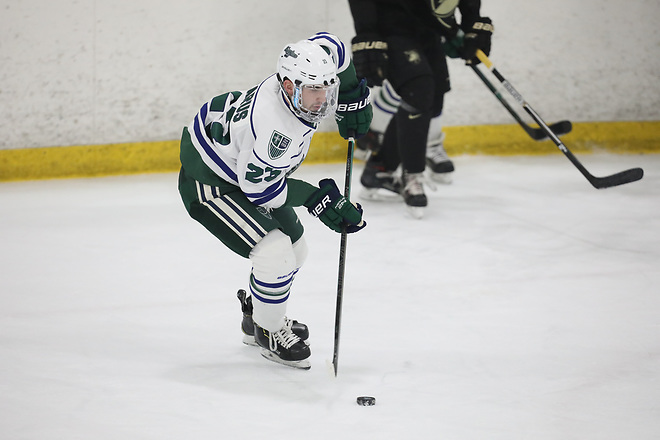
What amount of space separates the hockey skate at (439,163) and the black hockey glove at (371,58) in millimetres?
895

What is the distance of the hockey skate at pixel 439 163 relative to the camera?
4559 millimetres

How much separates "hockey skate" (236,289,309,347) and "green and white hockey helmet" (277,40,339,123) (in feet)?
2.22

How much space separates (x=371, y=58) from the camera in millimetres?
3754

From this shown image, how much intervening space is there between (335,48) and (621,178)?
5.88ft

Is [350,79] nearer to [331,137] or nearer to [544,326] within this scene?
[544,326]

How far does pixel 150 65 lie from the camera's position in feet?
15.1

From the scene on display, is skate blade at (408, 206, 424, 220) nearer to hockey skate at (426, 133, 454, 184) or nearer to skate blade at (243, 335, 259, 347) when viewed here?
hockey skate at (426, 133, 454, 184)

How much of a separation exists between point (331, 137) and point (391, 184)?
87 cm

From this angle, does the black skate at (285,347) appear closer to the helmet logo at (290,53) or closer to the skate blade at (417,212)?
the helmet logo at (290,53)

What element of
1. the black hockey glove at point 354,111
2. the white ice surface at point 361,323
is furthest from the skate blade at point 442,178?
the black hockey glove at point 354,111

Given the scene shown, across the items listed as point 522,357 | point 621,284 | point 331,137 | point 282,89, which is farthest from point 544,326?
point 331,137

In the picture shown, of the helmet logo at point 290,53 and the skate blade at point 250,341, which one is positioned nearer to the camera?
the helmet logo at point 290,53

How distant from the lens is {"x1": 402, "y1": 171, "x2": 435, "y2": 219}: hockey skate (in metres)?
3.94

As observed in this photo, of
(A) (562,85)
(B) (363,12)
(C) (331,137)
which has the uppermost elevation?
(B) (363,12)
